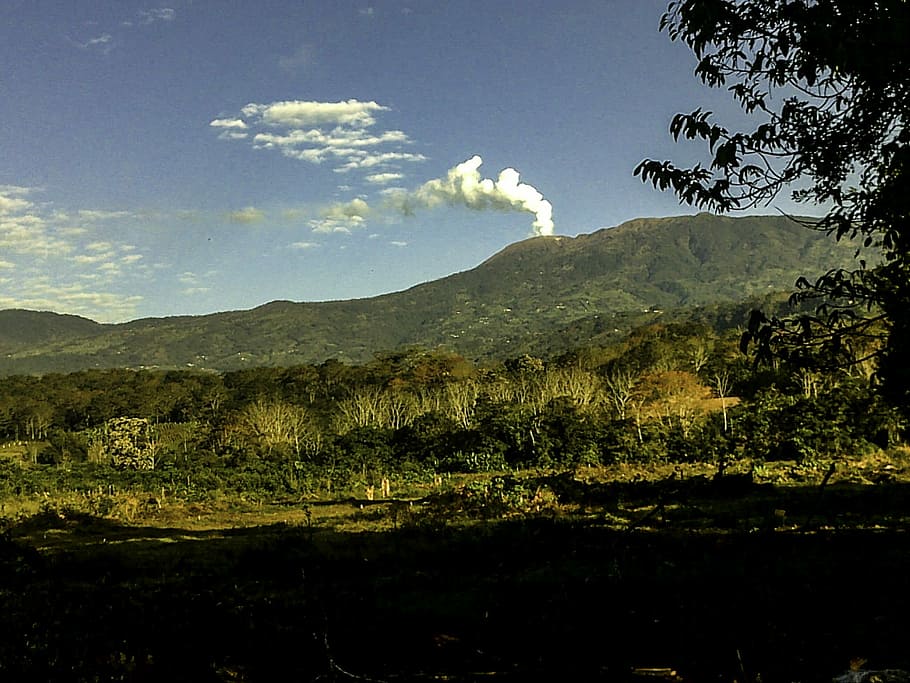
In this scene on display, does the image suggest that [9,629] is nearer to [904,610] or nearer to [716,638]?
[716,638]

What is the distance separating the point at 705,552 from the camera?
36.1 ft

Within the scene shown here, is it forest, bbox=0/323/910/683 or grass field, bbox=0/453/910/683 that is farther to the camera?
forest, bbox=0/323/910/683

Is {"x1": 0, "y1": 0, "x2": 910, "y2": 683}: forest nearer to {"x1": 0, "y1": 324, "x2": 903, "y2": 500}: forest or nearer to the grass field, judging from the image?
the grass field

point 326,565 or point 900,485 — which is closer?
point 326,565

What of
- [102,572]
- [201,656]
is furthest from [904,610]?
[102,572]

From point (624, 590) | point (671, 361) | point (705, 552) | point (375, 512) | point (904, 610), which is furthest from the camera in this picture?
point (671, 361)

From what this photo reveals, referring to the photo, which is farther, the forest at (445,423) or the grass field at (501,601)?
the forest at (445,423)

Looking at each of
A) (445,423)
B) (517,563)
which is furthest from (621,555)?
(445,423)

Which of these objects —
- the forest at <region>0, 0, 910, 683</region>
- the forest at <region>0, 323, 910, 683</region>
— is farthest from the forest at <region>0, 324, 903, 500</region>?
the forest at <region>0, 0, 910, 683</region>

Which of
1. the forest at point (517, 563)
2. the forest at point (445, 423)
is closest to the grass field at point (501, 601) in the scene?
the forest at point (517, 563)

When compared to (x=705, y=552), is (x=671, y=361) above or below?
above

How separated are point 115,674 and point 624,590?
532 cm

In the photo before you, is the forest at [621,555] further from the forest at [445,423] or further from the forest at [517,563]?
the forest at [445,423]

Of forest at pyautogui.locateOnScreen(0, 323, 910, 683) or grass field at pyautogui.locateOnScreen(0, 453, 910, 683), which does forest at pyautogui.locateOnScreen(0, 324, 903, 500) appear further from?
grass field at pyautogui.locateOnScreen(0, 453, 910, 683)
